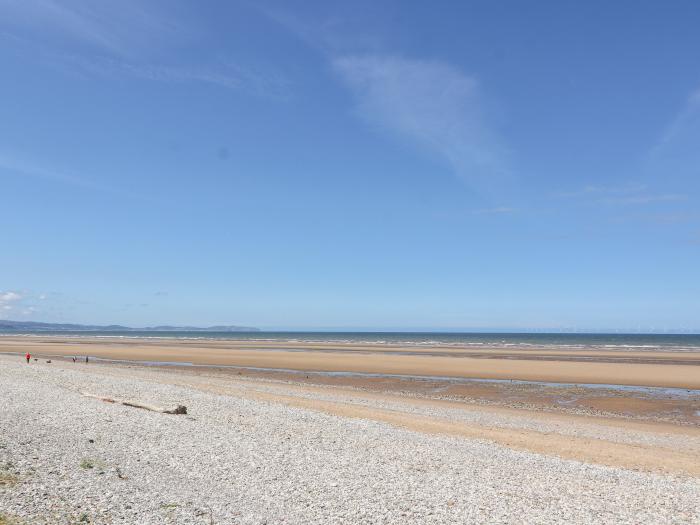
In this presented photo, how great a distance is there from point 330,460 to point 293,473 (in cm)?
165

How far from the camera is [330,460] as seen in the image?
43.8 ft

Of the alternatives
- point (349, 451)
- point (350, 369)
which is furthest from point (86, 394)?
point (350, 369)

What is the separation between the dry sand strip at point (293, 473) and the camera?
9.30 m

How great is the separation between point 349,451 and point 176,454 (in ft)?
15.4

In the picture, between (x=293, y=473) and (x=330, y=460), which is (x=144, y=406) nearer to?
(x=330, y=460)

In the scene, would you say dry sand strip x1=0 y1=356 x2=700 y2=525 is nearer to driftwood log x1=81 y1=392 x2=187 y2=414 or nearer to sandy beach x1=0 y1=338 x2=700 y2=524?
sandy beach x1=0 y1=338 x2=700 y2=524

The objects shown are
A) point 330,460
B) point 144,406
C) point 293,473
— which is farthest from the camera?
point 144,406

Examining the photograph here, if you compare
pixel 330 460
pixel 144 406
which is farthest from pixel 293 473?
pixel 144 406

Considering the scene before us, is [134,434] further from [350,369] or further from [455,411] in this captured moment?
[350,369]

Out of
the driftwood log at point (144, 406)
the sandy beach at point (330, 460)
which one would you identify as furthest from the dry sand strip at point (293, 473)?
the driftwood log at point (144, 406)

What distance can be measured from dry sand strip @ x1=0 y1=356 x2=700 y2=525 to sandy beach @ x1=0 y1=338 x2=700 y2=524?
5 cm

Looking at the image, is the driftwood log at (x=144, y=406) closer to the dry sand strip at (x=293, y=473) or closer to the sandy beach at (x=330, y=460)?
the sandy beach at (x=330, y=460)

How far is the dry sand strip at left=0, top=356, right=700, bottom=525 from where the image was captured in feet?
30.5

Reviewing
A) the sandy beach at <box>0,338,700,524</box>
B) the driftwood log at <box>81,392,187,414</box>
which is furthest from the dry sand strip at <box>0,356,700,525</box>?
the driftwood log at <box>81,392,187,414</box>
